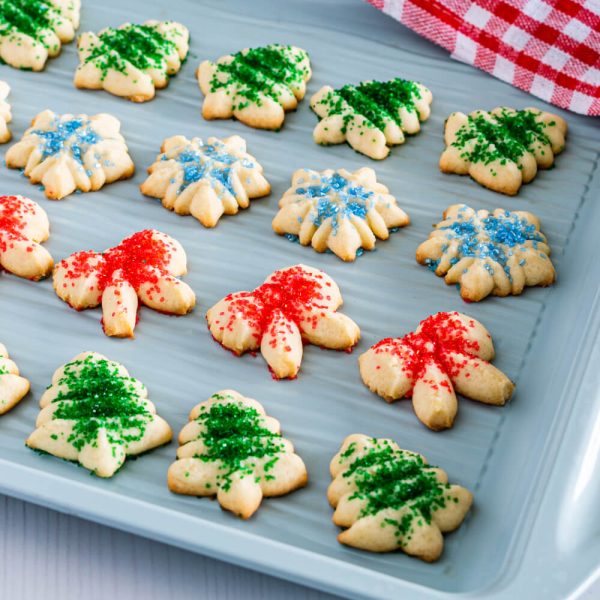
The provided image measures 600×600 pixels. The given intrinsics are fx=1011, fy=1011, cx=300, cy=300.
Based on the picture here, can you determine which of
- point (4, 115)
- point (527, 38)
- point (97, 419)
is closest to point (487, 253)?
point (527, 38)

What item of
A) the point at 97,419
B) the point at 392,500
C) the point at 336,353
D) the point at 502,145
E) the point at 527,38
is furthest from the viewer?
the point at 527,38

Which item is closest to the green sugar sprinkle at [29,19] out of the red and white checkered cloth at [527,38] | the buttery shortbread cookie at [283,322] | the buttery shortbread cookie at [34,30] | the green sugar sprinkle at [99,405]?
the buttery shortbread cookie at [34,30]

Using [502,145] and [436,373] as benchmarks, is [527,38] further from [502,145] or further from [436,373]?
[436,373]

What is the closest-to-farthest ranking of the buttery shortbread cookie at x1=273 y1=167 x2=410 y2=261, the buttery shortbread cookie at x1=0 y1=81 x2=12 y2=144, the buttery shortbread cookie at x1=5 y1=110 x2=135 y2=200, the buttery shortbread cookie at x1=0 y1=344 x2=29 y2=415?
the buttery shortbread cookie at x1=0 y1=344 x2=29 y2=415 < the buttery shortbread cookie at x1=273 y1=167 x2=410 y2=261 < the buttery shortbread cookie at x1=5 y1=110 x2=135 y2=200 < the buttery shortbread cookie at x1=0 y1=81 x2=12 y2=144

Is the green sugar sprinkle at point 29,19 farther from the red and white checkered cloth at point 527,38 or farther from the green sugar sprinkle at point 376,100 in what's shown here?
the red and white checkered cloth at point 527,38

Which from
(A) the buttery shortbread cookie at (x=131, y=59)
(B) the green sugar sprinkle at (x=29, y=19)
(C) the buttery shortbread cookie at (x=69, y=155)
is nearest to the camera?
(C) the buttery shortbread cookie at (x=69, y=155)

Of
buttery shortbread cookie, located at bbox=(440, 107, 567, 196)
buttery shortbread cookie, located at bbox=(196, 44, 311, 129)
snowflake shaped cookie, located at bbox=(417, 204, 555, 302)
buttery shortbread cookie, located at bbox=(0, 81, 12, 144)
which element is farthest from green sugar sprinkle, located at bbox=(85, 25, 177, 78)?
snowflake shaped cookie, located at bbox=(417, 204, 555, 302)

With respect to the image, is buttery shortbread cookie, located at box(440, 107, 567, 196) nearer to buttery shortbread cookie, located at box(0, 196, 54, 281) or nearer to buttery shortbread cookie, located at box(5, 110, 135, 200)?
buttery shortbread cookie, located at box(5, 110, 135, 200)
